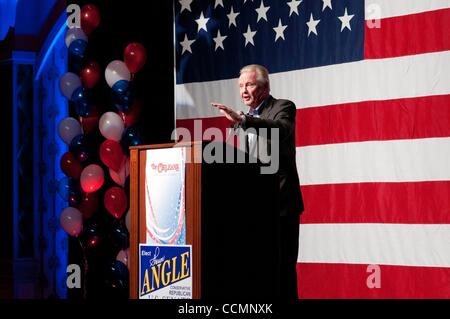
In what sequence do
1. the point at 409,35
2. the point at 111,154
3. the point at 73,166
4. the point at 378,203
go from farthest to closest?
the point at 73,166
the point at 111,154
the point at 378,203
the point at 409,35

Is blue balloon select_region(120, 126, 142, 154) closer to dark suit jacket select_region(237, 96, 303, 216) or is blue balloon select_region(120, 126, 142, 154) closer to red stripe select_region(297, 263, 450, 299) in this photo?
red stripe select_region(297, 263, 450, 299)

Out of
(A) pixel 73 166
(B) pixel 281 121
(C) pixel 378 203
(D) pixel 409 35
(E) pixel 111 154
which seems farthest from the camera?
(A) pixel 73 166

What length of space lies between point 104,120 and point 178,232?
2527 millimetres

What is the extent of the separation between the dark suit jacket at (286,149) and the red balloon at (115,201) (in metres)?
2.01

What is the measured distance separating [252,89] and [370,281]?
1.76 metres

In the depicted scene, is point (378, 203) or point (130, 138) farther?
point (130, 138)

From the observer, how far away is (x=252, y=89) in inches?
136

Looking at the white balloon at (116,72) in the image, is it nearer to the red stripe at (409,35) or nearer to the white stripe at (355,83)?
the white stripe at (355,83)

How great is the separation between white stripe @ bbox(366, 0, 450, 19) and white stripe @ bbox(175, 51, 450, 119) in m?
0.28

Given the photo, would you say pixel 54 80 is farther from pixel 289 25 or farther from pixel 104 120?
pixel 289 25

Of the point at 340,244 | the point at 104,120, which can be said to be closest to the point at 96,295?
the point at 104,120

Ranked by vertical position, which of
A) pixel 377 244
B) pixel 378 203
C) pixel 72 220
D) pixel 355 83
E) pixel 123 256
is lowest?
pixel 123 256

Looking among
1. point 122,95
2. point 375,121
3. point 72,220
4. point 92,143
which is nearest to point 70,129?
point 92,143

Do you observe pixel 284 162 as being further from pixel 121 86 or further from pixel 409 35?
pixel 121 86
